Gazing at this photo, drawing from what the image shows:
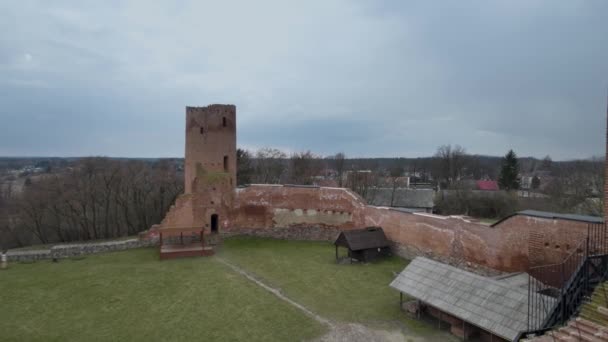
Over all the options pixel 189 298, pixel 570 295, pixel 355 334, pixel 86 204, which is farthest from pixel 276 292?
pixel 86 204

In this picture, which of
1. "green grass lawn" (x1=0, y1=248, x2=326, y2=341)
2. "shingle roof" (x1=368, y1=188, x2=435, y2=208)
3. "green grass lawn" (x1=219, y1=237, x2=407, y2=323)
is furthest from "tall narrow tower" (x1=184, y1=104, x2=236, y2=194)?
"shingle roof" (x1=368, y1=188, x2=435, y2=208)

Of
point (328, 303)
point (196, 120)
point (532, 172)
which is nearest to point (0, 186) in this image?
point (196, 120)

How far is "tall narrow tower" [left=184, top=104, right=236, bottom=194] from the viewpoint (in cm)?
2084

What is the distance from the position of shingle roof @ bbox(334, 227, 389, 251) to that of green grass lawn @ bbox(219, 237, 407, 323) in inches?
32.6

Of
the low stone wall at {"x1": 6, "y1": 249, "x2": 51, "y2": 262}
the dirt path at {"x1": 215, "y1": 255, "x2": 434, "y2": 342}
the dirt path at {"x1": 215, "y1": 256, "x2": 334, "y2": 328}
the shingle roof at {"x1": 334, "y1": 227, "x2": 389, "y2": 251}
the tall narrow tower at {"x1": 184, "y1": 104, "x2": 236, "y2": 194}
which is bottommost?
the dirt path at {"x1": 215, "y1": 255, "x2": 434, "y2": 342}

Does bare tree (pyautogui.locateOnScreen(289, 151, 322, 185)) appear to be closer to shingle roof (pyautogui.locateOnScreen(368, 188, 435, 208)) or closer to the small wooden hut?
shingle roof (pyautogui.locateOnScreen(368, 188, 435, 208))

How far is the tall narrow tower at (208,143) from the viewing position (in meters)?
20.8

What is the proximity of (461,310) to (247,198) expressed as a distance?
564 inches

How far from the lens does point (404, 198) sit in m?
34.6

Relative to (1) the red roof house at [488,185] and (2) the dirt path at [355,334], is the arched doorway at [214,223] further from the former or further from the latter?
(1) the red roof house at [488,185]

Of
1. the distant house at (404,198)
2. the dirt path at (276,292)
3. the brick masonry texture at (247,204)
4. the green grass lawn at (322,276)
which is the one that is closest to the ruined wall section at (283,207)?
the brick masonry texture at (247,204)

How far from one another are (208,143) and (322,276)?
10680 millimetres

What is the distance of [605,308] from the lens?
6.52 m

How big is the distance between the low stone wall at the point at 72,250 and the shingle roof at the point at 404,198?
2185 cm
